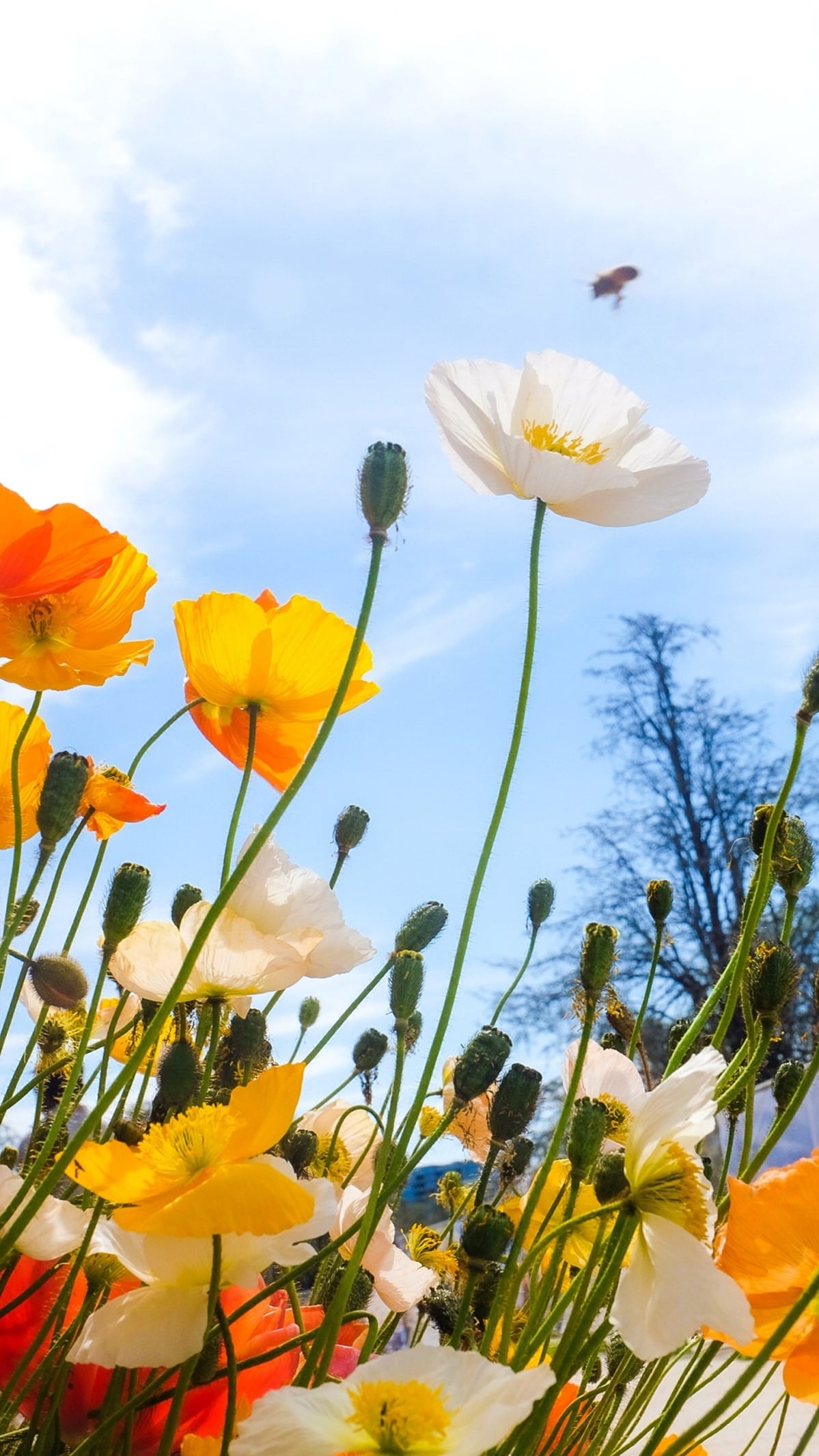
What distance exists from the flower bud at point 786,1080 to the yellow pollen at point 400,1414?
1.07ft

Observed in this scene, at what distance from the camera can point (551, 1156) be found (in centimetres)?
45

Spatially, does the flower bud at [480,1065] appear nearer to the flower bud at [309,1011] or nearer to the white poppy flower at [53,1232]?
the white poppy flower at [53,1232]

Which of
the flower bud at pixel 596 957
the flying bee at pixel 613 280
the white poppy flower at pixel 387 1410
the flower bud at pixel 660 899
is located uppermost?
the flying bee at pixel 613 280

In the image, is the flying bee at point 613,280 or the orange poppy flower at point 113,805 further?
the flying bee at point 613,280

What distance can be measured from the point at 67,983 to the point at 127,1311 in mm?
156

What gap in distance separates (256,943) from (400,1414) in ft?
0.57

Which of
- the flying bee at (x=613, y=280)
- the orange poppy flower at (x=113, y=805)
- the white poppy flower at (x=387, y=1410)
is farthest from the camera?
the flying bee at (x=613, y=280)

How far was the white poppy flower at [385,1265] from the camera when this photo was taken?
0.50 metres

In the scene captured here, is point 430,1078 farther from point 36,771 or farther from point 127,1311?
point 36,771

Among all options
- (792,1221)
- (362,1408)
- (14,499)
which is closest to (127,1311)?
(362,1408)

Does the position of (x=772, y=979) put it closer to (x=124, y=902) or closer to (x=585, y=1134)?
(x=585, y=1134)

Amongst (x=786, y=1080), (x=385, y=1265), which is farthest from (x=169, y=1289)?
(x=786, y=1080)

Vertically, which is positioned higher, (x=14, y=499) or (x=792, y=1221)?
(x=14, y=499)

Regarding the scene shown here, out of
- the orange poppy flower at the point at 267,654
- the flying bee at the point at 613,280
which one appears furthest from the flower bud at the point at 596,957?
the flying bee at the point at 613,280
